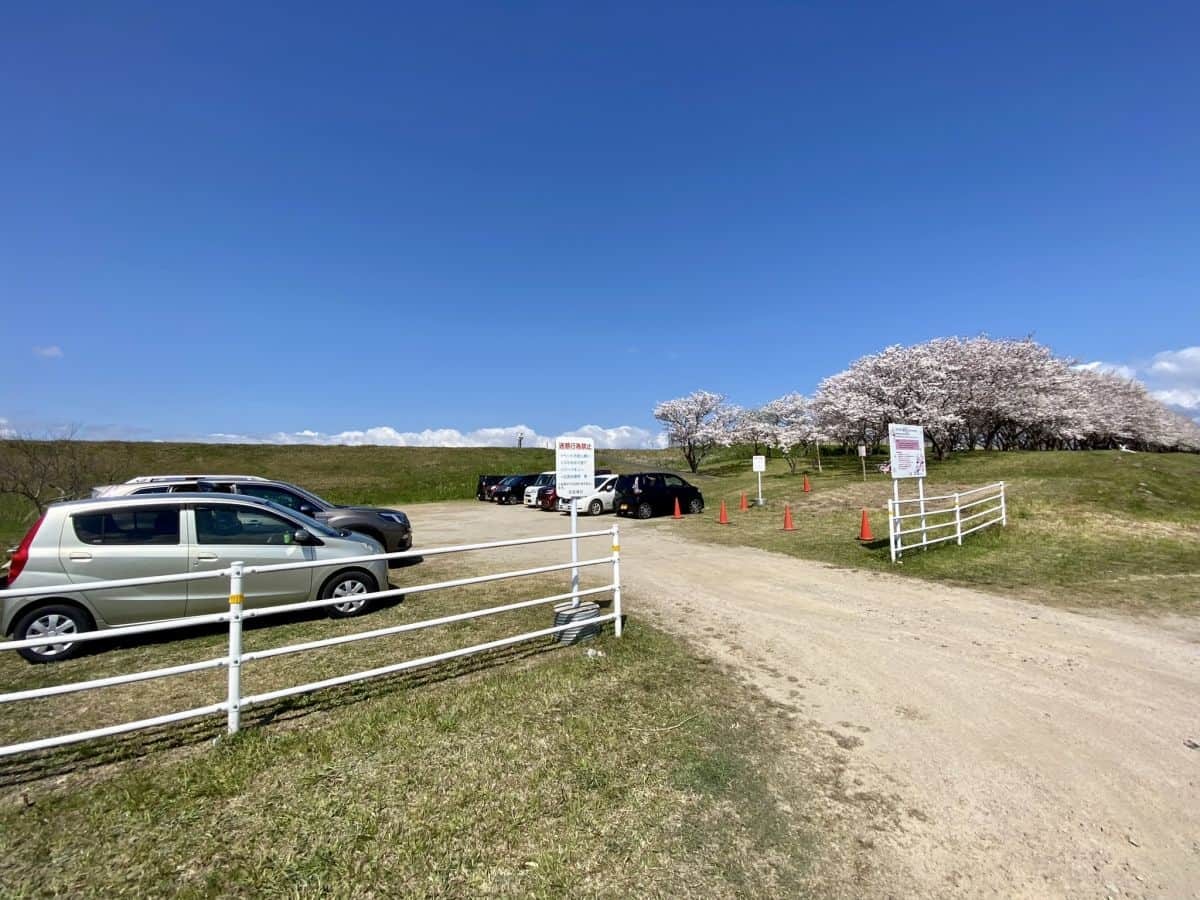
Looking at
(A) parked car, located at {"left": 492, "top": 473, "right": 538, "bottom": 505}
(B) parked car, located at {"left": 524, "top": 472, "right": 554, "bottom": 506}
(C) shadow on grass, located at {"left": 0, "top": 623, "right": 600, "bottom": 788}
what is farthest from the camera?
(A) parked car, located at {"left": 492, "top": 473, "right": 538, "bottom": 505}

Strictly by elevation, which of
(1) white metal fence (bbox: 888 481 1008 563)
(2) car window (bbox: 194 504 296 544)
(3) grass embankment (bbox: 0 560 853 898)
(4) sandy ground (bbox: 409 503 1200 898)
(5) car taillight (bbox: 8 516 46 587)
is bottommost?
(4) sandy ground (bbox: 409 503 1200 898)

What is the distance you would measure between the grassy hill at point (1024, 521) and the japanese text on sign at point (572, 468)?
6641 millimetres

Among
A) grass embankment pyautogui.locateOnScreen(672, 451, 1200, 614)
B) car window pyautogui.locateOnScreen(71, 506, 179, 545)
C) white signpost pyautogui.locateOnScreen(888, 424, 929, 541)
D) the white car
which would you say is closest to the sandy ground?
grass embankment pyautogui.locateOnScreen(672, 451, 1200, 614)

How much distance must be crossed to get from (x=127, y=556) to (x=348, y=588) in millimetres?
2224

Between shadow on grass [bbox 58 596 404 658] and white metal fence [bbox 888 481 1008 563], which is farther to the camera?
white metal fence [bbox 888 481 1008 563]

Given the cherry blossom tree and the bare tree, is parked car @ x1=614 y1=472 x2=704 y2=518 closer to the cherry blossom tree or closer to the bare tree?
the bare tree

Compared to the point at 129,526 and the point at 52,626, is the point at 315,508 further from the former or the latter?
the point at 52,626

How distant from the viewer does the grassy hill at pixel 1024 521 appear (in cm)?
899

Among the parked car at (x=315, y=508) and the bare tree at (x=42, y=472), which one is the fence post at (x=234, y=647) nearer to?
the parked car at (x=315, y=508)

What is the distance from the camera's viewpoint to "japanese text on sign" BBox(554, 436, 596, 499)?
6328mm

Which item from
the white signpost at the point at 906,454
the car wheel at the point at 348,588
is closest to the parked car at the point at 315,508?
the car wheel at the point at 348,588

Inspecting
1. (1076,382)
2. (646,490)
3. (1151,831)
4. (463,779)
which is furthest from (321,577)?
(1076,382)

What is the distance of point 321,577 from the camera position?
6.66 meters

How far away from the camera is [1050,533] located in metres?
13.1
